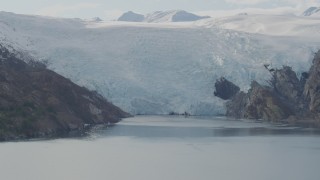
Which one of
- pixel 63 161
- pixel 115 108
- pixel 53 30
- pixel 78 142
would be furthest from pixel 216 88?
pixel 63 161

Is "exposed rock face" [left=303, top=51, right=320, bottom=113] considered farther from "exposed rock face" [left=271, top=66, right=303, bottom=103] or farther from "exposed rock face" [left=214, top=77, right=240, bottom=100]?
"exposed rock face" [left=214, top=77, right=240, bottom=100]

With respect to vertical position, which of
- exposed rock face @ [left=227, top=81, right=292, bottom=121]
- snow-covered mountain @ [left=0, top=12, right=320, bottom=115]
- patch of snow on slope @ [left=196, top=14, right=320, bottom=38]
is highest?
patch of snow on slope @ [left=196, top=14, right=320, bottom=38]

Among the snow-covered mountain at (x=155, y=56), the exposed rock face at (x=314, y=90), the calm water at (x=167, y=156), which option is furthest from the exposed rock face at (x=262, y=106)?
the calm water at (x=167, y=156)

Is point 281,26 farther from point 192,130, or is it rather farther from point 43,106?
point 43,106

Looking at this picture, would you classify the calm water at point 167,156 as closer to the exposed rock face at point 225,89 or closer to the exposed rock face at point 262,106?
the exposed rock face at point 262,106

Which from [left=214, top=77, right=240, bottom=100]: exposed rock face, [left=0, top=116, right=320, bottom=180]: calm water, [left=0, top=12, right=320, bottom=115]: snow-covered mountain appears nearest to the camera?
[left=0, top=116, right=320, bottom=180]: calm water

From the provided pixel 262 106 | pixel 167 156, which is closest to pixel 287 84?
pixel 262 106

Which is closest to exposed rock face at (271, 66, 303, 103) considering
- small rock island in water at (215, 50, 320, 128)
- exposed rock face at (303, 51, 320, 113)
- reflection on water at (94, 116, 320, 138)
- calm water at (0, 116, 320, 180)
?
small rock island in water at (215, 50, 320, 128)

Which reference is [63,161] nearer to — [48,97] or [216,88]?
[48,97]
